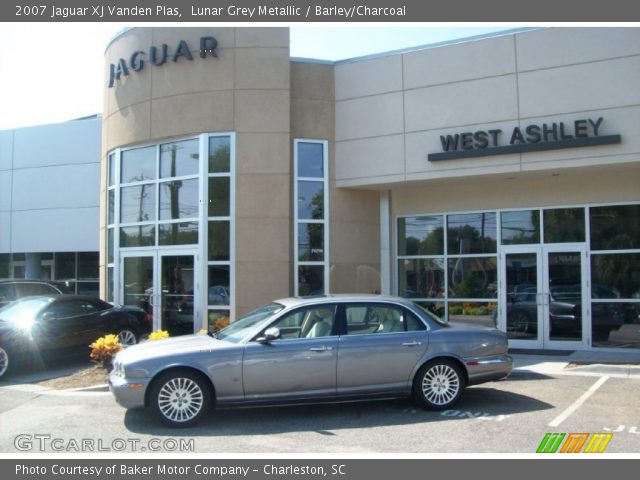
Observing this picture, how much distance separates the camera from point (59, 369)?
11.6 meters

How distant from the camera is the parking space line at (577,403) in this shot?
7.34 m

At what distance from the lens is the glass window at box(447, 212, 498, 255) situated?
14.0 m

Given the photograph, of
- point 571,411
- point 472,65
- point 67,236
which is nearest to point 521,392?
point 571,411

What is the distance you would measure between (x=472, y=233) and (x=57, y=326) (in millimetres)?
8841

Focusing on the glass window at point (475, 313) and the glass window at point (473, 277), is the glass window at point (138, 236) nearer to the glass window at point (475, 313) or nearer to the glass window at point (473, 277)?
the glass window at point (473, 277)

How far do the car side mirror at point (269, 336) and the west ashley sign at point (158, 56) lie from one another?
28.0ft

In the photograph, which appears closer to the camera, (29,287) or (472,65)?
(472,65)

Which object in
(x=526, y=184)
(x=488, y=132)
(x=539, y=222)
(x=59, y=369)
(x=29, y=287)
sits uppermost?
(x=488, y=132)

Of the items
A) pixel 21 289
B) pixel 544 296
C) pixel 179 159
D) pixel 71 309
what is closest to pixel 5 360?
pixel 71 309

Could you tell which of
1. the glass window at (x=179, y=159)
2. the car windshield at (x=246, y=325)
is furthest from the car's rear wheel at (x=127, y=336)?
the car windshield at (x=246, y=325)

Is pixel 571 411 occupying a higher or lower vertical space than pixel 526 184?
lower

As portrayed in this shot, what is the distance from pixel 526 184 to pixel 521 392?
6.00m

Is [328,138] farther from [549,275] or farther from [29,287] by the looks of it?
[29,287]

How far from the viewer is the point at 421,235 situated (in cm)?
1494
